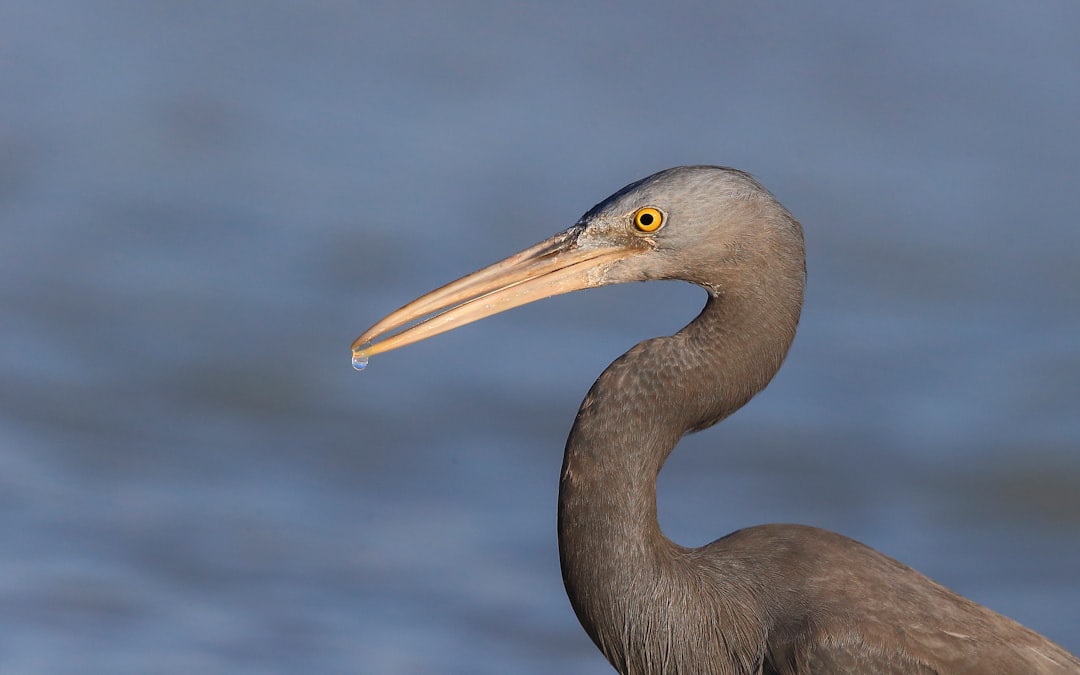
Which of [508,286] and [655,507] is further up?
[508,286]

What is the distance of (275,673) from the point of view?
1100cm

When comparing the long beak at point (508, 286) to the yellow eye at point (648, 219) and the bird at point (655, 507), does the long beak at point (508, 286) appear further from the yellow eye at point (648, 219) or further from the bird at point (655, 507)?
the yellow eye at point (648, 219)

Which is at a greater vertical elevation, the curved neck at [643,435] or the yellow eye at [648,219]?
the yellow eye at [648,219]

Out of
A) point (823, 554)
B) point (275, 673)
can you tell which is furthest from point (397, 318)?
point (275, 673)

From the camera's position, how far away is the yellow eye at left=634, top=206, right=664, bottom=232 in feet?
22.1

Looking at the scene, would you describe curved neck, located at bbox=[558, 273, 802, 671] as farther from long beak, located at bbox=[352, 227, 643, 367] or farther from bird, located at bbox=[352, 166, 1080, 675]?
long beak, located at bbox=[352, 227, 643, 367]

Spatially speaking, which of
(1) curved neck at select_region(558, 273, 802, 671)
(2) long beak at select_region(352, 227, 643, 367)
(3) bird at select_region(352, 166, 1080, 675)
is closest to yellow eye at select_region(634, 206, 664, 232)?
(3) bird at select_region(352, 166, 1080, 675)

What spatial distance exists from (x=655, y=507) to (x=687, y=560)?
10.0 inches

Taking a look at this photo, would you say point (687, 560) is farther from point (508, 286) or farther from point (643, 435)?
point (508, 286)

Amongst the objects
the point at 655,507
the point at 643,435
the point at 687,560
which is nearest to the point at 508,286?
the point at 643,435

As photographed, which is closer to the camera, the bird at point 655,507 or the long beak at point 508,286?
the bird at point 655,507

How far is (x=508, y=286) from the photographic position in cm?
699

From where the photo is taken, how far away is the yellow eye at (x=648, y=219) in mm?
6742

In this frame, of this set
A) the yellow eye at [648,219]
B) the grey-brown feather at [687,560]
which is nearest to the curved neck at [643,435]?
the grey-brown feather at [687,560]
